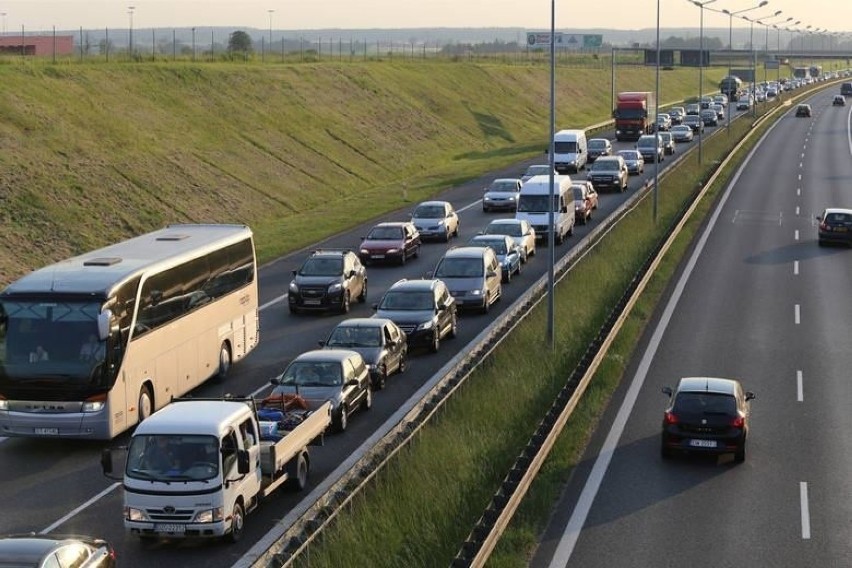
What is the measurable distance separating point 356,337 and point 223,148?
127ft

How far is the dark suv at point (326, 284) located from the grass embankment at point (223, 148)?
10.3 meters

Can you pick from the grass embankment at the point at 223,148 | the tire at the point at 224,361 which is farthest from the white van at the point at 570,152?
the tire at the point at 224,361

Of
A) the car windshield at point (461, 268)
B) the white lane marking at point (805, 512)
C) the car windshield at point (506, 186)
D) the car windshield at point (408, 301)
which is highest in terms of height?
the car windshield at point (506, 186)

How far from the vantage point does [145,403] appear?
26391mm

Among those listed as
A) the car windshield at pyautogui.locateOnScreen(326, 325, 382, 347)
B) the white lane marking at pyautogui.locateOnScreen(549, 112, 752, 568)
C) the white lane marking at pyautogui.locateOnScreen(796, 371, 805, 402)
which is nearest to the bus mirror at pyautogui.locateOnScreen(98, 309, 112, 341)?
the car windshield at pyautogui.locateOnScreen(326, 325, 382, 347)

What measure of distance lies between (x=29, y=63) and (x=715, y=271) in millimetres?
35294

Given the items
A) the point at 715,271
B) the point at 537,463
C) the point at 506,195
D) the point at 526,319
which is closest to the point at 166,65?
the point at 506,195

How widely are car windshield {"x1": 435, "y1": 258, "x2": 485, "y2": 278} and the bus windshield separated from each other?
15190 mm

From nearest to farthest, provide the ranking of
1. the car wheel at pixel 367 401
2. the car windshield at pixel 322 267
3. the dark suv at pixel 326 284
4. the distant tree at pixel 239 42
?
the car wheel at pixel 367 401 < the dark suv at pixel 326 284 < the car windshield at pixel 322 267 < the distant tree at pixel 239 42

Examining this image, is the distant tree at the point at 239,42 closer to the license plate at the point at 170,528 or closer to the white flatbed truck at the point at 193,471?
the white flatbed truck at the point at 193,471

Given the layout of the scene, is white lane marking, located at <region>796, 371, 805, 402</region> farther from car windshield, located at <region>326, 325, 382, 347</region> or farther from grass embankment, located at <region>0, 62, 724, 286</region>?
grass embankment, located at <region>0, 62, 724, 286</region>

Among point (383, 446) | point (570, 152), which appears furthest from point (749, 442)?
point (570, 152)

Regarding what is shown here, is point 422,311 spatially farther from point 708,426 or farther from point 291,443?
point 291,443

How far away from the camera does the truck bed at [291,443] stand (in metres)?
21.4
